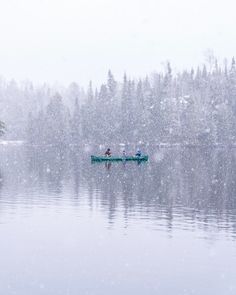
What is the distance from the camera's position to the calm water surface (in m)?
23.1

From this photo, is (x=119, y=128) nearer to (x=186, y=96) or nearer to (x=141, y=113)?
(x=141, y=113)

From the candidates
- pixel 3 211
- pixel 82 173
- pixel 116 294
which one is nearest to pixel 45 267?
pixel 116 294

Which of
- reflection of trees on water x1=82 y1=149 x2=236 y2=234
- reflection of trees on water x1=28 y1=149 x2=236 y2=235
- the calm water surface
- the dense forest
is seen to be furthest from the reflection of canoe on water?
Result: the dense forest

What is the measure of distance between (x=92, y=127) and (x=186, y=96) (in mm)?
25296

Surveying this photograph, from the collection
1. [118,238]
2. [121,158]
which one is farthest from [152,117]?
[118,238]

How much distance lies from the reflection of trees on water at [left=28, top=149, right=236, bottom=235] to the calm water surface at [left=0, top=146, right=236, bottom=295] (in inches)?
3.4

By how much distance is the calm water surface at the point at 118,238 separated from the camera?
23125 mm

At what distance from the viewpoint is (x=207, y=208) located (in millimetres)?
41844

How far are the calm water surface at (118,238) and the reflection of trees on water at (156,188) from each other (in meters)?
0.09

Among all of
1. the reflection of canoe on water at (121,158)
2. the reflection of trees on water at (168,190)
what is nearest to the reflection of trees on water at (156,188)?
the reflection of trees on water at (168,190)

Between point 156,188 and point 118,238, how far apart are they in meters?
25.1

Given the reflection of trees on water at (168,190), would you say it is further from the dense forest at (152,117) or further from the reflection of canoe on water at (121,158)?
the dense forest at (152,117)

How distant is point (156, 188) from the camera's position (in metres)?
55.9

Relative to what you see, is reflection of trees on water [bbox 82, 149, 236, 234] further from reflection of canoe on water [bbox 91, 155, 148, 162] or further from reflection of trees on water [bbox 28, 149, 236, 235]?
reflection of canoe on water [bbox 91, 155, 148, 162]
